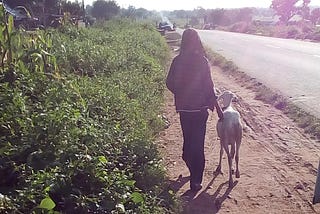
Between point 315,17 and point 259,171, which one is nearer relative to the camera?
point 259,171

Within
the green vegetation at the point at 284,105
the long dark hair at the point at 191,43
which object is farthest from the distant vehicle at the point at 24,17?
the green vegetation at the point at 284,105

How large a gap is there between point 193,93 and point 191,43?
0.63 metres

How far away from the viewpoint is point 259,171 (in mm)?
6090

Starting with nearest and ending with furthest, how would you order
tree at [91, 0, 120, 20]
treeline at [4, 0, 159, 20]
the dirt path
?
the dirt path, treeline at [4, 0, 159, 20], tree at [91, 0, 120, 20]

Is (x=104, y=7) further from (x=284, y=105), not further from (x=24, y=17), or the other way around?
(x=284, y=105)

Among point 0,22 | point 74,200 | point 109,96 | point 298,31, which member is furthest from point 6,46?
point 298,31

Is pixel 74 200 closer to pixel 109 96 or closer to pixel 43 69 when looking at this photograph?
pixel 43 69

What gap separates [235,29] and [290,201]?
61.2m

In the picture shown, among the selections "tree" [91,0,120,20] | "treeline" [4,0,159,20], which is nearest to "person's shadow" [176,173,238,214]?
"treeline" [4,0,159,20]

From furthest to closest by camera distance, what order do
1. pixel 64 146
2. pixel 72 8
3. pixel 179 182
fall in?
1. pixel 72 8
2. pixel 179 182
3. pixel 64 146

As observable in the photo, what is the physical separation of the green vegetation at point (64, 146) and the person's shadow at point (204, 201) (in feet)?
1.61

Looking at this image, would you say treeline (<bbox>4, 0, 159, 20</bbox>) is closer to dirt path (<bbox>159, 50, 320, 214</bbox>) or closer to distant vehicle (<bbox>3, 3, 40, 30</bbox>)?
distant vehicle (<bbox>3, 3, 40, 30</bbox>)

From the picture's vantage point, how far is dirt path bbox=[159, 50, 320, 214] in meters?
5.11

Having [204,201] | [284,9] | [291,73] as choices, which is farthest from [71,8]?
[284,9]
